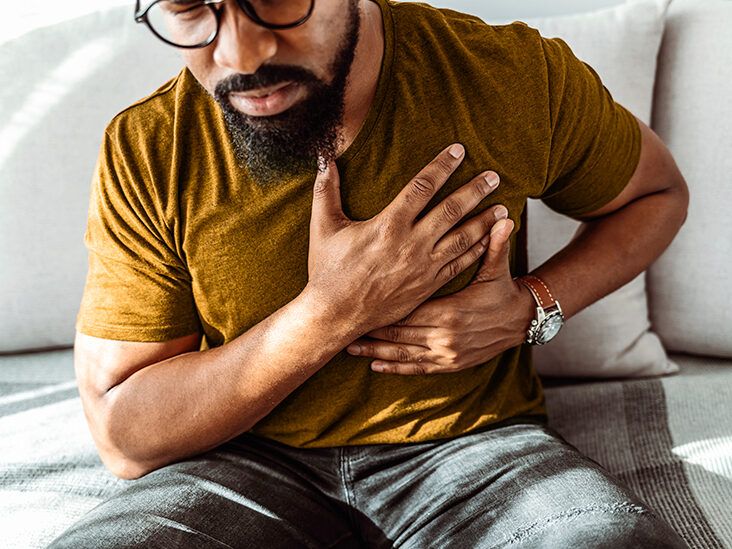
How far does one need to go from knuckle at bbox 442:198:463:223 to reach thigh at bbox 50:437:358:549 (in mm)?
410

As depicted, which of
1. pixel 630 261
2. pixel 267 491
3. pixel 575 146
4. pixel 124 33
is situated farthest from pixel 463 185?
pixel 124 33

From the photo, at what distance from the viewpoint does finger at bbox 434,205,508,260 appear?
1127mm

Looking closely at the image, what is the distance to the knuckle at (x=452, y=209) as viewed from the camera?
1120mm

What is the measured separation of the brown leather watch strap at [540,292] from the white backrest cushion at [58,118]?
753mm

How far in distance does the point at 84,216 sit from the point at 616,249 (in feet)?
3.10

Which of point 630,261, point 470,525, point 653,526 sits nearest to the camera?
point 653,526

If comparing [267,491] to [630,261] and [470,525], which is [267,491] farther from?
[630,261]

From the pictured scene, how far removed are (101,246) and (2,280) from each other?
55cm

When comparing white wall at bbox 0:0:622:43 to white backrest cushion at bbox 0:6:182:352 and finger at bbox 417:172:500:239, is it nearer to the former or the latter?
white backrest cushion at bbox 0:6:182:352

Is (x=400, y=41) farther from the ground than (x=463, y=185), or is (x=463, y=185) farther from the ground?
(x=400, y=41)

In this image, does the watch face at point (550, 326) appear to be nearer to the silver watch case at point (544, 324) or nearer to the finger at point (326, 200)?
the silver watch case at point (544, 324)

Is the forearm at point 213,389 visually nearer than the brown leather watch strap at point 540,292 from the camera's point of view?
Yes

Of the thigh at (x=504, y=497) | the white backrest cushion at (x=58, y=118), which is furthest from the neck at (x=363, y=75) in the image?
the white backrest cushion at (x=58, y=118)

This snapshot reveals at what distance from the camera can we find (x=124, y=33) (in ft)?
5.20
